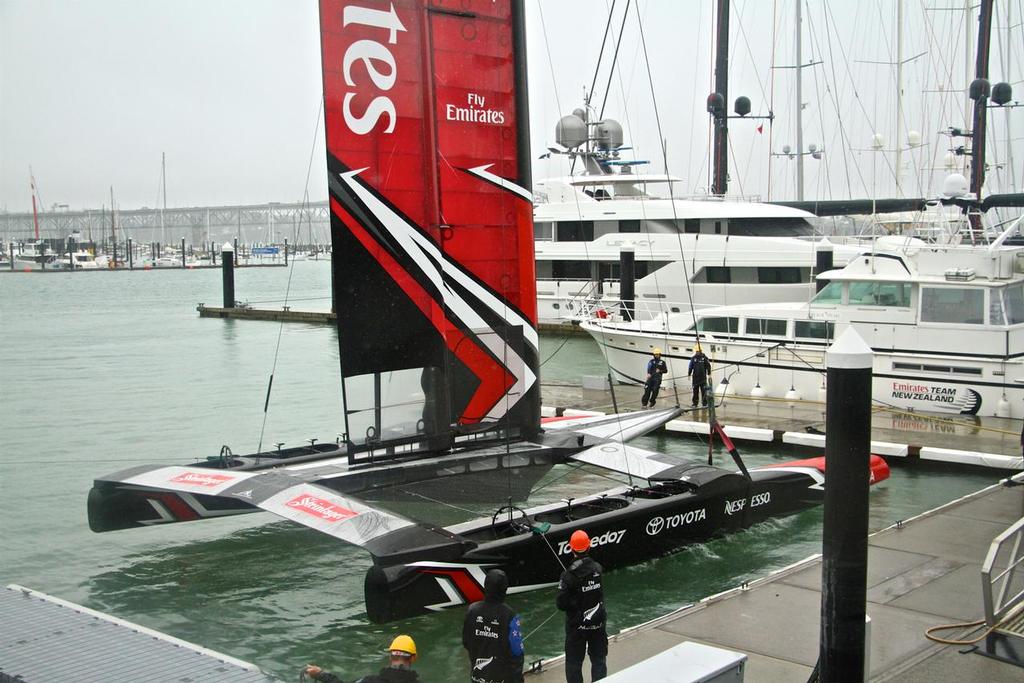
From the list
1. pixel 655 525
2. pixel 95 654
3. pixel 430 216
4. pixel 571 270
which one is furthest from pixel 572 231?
pixel 95 654

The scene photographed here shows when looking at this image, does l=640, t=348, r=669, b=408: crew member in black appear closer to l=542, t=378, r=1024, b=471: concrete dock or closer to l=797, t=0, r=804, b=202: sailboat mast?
l=542, t=378, r=1024, b=471: concrete dock

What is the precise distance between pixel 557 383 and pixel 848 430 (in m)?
16.0

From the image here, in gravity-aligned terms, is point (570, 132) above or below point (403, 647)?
above

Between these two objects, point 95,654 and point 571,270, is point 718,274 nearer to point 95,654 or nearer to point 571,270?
point 571,270

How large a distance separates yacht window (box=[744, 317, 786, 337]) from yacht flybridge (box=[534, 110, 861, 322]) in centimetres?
912

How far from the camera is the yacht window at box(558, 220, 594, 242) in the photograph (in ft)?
111

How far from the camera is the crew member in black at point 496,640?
17.9 ft

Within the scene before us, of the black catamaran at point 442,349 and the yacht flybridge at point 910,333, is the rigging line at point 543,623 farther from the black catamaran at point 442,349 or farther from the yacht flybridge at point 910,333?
the yacht flybridge at point 910,333

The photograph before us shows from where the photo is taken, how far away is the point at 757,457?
15156mm

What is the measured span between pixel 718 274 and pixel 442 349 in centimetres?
2255

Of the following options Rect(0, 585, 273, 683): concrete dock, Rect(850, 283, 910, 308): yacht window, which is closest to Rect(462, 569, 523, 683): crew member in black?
Rect(0, 585, 273, 683): concrete dock

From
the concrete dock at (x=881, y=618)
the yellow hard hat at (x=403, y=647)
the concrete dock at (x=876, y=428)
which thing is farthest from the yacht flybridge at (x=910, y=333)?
the yellow hard hat at (x=403, y=647)

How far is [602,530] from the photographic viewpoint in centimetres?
899

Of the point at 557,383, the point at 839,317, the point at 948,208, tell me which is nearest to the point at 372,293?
the point at 839,317
